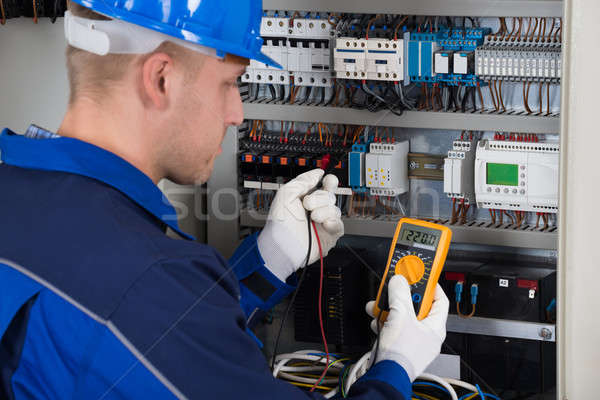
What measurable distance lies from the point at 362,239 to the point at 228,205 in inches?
18.2

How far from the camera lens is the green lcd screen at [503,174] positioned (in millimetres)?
1984

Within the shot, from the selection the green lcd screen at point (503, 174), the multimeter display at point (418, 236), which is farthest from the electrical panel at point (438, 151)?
the multimeter display at point (418, 236)

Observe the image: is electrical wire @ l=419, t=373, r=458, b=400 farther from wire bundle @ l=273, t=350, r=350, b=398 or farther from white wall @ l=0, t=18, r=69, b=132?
white wall @ l=0, t=18, r=69, b=132

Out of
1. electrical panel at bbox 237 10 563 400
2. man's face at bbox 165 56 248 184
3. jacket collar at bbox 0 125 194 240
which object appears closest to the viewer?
jacket collar at bbox 0 125 194 240

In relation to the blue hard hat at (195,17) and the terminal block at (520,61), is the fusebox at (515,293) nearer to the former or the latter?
the terminal block at (520,61)

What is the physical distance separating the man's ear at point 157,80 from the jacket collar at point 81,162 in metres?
0.10

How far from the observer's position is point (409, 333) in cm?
153

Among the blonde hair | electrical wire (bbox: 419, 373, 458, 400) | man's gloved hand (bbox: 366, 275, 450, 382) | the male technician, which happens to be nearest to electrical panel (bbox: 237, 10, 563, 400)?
electrical wire (bbox: 419, 373, 458, 400)

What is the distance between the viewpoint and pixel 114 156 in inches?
40.3

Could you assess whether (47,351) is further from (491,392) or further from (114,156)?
(491,392)

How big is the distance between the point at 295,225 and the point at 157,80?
836 mm

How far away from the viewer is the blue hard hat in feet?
3.43

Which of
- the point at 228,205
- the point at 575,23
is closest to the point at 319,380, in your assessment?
the point at 228,205

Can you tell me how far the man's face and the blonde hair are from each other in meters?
0.03
